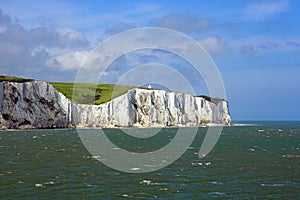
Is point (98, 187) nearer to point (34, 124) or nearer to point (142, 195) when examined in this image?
point (142, 195)

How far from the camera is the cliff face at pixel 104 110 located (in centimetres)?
9881

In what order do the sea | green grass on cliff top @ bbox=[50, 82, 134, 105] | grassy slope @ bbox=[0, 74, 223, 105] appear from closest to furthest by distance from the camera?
the sea, green grass on cliff top @ bbox=[50, 82, 134, 105], grassy slope @ bbox=[0, 74, 223, 105]

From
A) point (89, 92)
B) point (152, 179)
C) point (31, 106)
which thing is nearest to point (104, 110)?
point (89, 92)

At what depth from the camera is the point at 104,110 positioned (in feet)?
398

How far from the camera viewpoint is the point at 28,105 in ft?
331

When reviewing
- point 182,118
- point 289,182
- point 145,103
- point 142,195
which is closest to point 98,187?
point 142,195

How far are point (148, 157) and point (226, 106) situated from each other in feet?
398

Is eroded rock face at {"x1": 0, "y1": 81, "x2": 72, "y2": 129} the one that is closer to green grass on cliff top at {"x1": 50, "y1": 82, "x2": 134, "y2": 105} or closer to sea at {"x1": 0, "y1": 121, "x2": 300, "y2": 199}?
green grass on cliff top at {"x1": 50, "y1": 82, "x2": 134, "y2": 105}

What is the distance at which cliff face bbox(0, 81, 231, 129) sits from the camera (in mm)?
98812

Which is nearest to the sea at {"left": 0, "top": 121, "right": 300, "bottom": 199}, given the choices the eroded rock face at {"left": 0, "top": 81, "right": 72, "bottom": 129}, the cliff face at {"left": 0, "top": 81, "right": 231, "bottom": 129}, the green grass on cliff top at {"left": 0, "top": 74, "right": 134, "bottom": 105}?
the eroded rock face at {"left": 0, "top": 81, "right": 72, "bottom": 129}

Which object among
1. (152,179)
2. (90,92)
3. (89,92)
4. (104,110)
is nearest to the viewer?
(152,179)

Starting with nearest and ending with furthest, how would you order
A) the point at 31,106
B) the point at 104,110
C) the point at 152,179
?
the point at 152,179
the point at 31,106
the point at 104,110

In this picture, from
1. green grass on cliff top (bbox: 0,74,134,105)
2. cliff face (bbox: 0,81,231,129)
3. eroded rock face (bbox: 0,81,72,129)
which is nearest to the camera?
eroded rock face (bbox: 0,81,72,129)

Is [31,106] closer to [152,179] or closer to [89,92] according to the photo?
[89,92]
